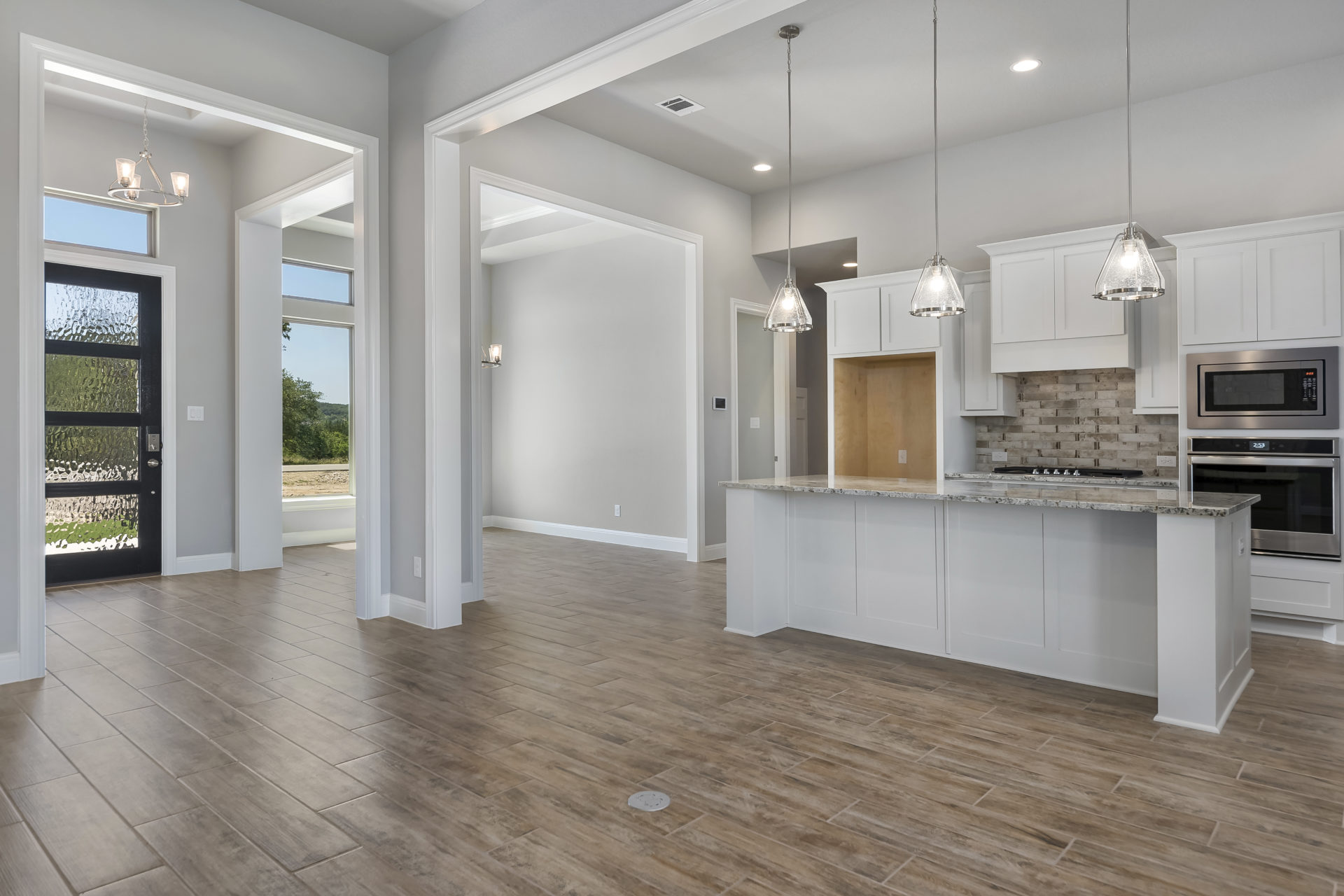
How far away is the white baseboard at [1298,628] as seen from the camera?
4.27 m

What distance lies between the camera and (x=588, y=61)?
3.62 m

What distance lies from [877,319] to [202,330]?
5381 mm

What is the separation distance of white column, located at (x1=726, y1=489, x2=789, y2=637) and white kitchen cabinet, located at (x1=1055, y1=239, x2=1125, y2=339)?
2319 millimetres

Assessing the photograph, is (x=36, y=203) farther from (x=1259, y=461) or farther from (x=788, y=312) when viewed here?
(x=1259, y=461)

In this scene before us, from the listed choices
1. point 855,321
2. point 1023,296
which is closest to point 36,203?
point 855,321

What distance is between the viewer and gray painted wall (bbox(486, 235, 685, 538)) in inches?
304

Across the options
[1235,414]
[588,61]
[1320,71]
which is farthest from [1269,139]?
[588,61]

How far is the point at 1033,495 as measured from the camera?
3.37 metres

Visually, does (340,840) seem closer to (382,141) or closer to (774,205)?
(382,141)

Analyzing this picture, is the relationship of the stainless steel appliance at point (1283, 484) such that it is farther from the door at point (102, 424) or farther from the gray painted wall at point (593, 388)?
the door at point (102, 424)

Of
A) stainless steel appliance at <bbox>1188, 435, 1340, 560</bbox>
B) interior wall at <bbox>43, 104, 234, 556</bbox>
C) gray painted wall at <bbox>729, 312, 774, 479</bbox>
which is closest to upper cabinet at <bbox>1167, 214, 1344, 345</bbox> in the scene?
stainless steel appliance at <bbox>1188, 435, 1340, 560</bbox>

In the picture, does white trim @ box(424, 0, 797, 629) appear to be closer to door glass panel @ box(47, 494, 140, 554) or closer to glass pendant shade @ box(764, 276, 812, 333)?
glass pendant shade @ box(764, 276, 812, 333)

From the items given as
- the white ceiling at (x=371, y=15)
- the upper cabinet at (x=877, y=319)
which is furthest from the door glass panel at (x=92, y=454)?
the upper cabinet at (x=877, y=319)

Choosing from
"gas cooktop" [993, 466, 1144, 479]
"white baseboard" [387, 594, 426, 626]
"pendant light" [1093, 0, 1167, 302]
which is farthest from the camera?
"gas cooktop" [993, 466, 1144, 479]
